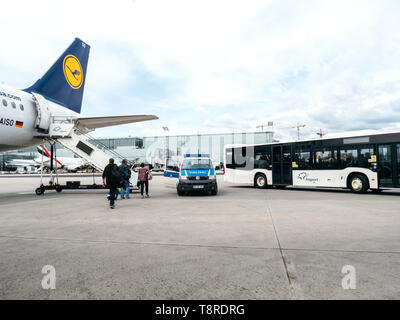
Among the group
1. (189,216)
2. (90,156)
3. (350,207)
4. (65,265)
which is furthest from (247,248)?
(90,156)

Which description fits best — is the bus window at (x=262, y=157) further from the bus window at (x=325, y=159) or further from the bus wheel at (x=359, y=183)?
the bus wheel at (x=359, y=183)

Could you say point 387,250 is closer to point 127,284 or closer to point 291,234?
point 291,234

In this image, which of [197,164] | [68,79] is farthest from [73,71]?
[197,164]

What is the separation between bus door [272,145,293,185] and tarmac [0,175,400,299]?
8.76 metres

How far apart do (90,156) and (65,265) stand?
12432mm

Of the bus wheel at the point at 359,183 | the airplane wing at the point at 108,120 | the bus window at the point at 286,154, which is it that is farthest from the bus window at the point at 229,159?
the bus wheel at the point at 359,183

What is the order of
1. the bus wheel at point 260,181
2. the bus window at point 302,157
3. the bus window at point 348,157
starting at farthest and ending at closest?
the bus wheel at point 260,181, the bus window at point 302,157, the bus window at point 348,157

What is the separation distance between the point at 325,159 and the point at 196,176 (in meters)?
7.02

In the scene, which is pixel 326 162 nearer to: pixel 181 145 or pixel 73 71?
pixel 73 71

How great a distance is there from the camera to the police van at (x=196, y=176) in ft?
43.2

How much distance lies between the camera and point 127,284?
3232 mm

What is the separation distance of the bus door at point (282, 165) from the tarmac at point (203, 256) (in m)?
8.76

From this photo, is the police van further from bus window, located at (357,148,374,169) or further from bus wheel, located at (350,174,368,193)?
bus window, located at (357,148,374,169)
